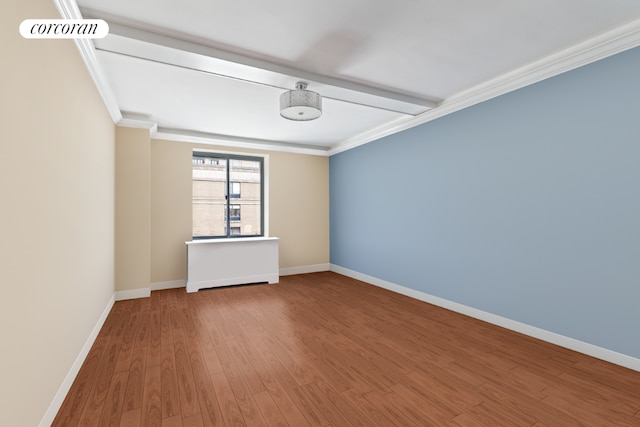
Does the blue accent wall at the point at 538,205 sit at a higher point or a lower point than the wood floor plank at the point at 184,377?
higher

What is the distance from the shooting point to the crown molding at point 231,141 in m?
4.86

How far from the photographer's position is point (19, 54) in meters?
1.42

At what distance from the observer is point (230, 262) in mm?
5012

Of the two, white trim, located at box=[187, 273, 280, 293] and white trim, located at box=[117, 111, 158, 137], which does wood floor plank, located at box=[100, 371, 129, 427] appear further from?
white trim, located at box=[117, 111, 158, 137]

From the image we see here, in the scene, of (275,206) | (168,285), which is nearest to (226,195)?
(275,206)

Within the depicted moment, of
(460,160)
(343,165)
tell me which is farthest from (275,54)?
(343,165)

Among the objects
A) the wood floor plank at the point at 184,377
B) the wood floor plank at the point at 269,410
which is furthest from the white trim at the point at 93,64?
the wood floor plank at the point at 269,410

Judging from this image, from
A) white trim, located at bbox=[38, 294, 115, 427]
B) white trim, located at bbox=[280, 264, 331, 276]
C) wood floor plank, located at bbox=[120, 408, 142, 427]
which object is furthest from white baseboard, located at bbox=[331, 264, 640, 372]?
white trim, located at bbox=[38, 294, 115, 427]

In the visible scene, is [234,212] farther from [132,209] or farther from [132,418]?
[132,418]

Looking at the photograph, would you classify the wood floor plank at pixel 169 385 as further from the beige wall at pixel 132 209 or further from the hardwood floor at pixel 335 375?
the beige wall at pixel 132 209

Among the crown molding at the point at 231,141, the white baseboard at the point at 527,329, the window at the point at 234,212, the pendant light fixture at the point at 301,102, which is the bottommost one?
the white baseboard at the point at 527,329

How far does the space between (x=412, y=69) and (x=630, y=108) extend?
1.79 m

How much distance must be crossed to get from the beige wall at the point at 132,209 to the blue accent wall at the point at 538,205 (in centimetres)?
384

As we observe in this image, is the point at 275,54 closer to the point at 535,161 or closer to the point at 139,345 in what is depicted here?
the point at 535,161
